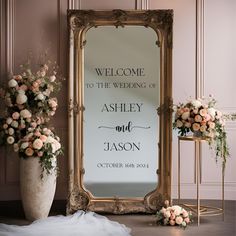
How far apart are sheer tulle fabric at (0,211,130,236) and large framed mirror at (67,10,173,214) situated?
2.25 feet

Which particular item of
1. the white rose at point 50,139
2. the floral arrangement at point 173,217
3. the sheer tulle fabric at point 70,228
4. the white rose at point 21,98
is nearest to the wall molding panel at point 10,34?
the white rose at point 21,98

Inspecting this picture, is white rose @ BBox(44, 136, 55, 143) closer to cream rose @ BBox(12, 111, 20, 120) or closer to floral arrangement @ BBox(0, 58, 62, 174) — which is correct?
floral arrangement @ BBox(0, 58, 62, 174)

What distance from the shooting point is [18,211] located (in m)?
5.61

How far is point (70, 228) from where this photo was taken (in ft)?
15.1

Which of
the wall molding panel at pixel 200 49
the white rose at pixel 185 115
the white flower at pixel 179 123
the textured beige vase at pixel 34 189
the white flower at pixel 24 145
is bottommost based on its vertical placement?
the textured beige vase at pixel 34 189

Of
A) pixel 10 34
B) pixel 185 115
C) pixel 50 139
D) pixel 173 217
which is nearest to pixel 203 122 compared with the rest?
pixel 185 115

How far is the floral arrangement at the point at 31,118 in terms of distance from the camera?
512 centimetres

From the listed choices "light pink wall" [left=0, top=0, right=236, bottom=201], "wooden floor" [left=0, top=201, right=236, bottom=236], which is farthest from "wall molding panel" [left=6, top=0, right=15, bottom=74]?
"wooden floor" [left=0, top=201, right=236, bottom=236]

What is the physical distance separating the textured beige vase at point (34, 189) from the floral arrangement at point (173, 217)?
1.26 meters

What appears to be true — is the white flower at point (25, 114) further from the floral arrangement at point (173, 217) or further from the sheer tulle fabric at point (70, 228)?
the floral arrangement at point (173, 217)

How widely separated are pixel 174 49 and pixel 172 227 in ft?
7.97

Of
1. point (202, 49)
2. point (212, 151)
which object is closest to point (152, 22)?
point (202, 49)

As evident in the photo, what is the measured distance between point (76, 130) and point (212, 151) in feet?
6.20

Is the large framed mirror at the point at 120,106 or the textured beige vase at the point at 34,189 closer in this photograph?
the textured beige vase at the point at 34,189
